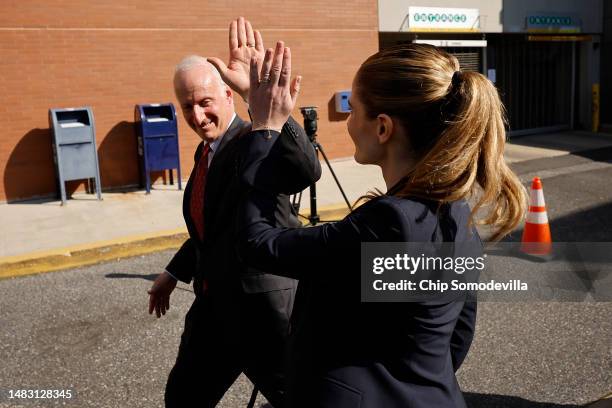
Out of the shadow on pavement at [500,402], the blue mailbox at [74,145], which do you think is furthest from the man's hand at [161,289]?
the blue mailbox at [74,145]

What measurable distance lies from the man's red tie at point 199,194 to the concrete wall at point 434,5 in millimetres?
10305

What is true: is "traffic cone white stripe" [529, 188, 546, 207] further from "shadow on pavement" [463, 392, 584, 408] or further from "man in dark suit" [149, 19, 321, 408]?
"man in dark suit" [149, 19, 321, 408]

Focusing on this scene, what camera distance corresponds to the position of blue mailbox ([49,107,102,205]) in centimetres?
897

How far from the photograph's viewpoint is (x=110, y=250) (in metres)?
6.79

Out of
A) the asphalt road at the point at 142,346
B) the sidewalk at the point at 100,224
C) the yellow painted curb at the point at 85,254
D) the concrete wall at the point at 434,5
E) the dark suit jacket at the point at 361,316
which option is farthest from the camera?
the concrete wall at the point at 434,5

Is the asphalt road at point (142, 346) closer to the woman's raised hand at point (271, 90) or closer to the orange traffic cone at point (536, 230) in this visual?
the orange traffic cone at point (536, 230)

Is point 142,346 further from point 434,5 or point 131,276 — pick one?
point 434,5

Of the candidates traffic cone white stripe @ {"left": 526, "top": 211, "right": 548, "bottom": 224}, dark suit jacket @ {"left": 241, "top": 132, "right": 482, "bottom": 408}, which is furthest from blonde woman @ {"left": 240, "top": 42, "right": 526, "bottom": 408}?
traffic cone white stripe @ {"left": 526, "top": 211, "right": 548, "bottom": 224}

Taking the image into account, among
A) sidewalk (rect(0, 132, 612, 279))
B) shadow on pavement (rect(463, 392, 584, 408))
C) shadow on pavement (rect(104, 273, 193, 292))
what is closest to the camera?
shadow on pavement (rect(463, 392, 584, 408))

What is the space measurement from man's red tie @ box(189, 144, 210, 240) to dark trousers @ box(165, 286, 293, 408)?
31 cm

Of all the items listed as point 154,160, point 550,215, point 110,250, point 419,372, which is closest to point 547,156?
point 550,215

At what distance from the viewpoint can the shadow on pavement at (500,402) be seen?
3.52 meters

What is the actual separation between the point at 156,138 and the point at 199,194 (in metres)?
7.18

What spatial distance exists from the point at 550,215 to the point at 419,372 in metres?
6.94
